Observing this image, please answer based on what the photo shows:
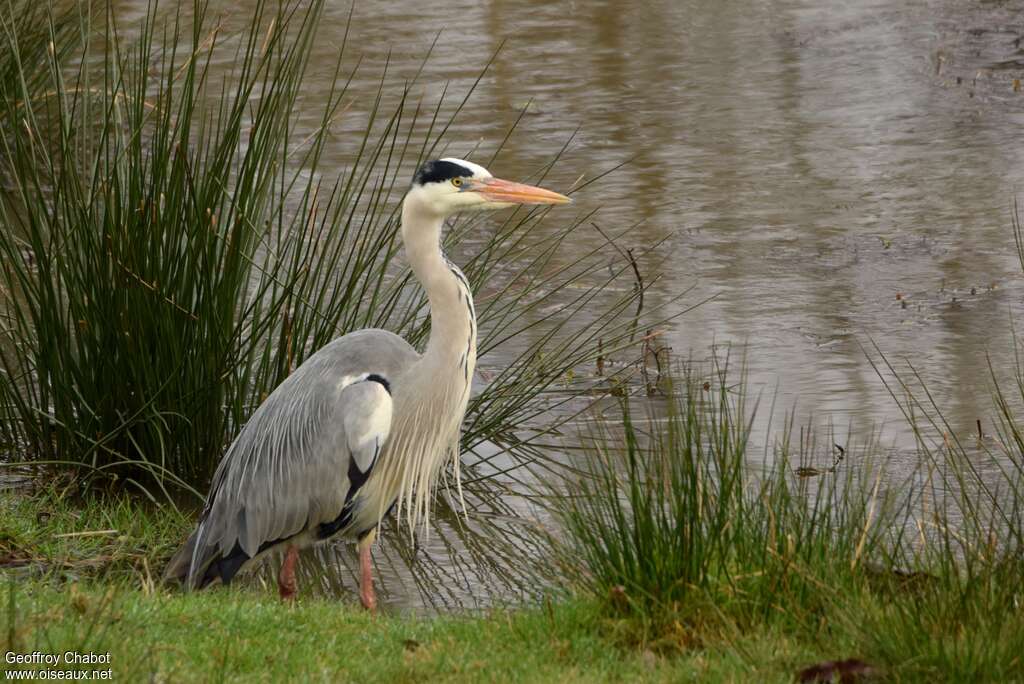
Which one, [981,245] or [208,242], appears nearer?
[208,242]

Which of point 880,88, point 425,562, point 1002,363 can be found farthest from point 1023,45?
point 425,562

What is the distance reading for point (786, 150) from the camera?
1090 centimetres

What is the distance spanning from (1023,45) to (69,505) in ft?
30.8

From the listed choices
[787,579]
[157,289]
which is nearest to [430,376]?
[157,289]

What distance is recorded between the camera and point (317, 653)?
13.8 feet

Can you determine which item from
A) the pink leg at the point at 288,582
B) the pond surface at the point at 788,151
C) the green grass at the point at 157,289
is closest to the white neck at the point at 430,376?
the pink leg at the point at 288,582

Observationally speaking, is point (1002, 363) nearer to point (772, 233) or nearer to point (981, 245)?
point (981, 245)

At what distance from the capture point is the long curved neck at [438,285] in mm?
5215

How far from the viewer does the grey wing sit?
521 centimetres

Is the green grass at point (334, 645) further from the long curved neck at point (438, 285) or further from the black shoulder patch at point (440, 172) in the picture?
the black shoulder patch at point (440, 172)

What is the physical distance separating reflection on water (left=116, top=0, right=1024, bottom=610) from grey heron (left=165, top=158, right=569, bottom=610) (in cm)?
184

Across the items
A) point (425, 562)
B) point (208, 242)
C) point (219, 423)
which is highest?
point (208, 242)

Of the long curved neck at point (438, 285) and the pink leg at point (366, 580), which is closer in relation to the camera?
the pink leg at point (366, 580)

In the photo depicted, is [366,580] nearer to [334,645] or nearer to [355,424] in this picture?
[355,424]
